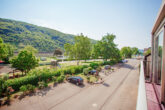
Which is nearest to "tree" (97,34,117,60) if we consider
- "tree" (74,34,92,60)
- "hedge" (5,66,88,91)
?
"tree" (74,34,92,60)

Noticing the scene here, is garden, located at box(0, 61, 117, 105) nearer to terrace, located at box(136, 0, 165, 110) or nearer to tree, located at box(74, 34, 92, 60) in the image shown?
tree, located at box(74, 34, 92, 60)

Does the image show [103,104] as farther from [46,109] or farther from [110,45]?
[110,45]

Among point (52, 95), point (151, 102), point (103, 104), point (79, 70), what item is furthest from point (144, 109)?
point (79, 70)

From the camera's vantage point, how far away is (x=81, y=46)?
3072 centimetres

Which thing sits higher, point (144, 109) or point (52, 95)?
point (144, 109)

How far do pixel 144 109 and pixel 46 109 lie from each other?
A: 11.2 metres

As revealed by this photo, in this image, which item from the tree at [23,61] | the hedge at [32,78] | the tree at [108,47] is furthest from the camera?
the tree at [108,47]

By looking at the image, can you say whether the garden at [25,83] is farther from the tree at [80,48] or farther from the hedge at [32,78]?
the tree at [80,48]

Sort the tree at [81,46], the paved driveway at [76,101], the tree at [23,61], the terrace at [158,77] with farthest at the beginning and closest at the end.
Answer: the tree at [81,46], the tree at [23,61], the paved driveway at [76,101], the terrace at [158,77]

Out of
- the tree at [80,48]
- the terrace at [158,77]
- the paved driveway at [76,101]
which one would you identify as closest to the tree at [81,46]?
→ the tree at [80,48]

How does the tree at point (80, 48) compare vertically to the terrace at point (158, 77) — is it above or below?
above

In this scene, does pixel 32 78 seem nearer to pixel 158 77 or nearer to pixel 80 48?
pixel 158 77

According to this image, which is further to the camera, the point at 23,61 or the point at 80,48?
the point at 80,48

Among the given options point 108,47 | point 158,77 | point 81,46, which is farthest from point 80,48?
point 158,77
